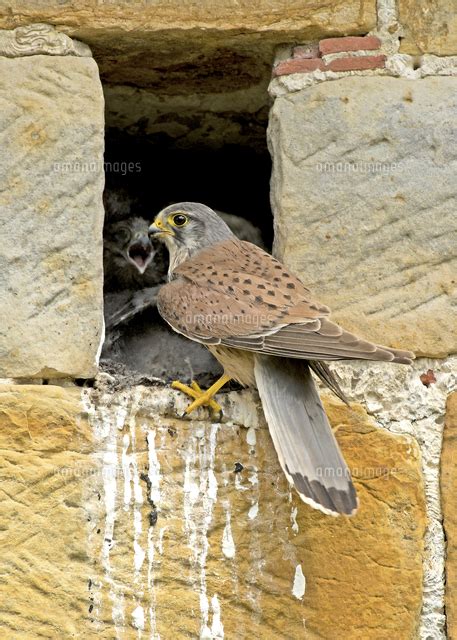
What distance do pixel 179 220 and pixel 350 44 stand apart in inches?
36.9

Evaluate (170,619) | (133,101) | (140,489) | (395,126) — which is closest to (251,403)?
(140,489)

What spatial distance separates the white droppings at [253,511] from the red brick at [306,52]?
4.80ft

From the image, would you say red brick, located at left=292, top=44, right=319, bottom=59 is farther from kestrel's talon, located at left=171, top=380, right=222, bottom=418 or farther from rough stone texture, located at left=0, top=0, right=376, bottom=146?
kestrel's talon, located at left=171, top=380, right=222, bottom=418

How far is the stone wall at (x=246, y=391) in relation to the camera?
3441 mm

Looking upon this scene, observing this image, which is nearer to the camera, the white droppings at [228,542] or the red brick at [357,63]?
the white droppings at [228,542]

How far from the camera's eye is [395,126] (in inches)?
150

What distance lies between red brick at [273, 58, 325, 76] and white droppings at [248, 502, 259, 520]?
1.40m

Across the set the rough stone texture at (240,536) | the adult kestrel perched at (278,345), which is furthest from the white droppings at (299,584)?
the adult kestrel perched at (278,345)

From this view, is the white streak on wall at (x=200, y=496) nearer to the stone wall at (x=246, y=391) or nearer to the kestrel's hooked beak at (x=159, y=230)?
the stone wall at (x=246, y=391)

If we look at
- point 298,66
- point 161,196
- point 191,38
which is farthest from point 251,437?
point 161,196

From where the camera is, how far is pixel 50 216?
147 inches

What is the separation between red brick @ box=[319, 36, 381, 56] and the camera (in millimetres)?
3861

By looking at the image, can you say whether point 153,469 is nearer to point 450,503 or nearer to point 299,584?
point 299,584

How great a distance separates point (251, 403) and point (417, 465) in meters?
0.54
